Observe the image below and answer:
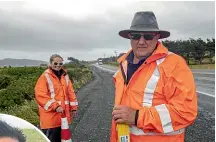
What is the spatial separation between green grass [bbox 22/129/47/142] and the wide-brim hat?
149 cm

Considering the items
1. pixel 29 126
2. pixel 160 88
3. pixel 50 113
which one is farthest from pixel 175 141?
pixel 50 113

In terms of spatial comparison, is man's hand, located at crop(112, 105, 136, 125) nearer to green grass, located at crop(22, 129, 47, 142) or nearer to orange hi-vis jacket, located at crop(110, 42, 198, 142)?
orange hi-vis jacket, located at crop(110, 42, 198, 142)

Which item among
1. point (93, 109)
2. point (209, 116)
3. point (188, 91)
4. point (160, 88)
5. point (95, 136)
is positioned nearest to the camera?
point (188, 91)

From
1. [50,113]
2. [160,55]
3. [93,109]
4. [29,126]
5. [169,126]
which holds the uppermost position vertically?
[160,55]

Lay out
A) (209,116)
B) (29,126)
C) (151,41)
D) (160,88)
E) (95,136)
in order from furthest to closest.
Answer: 1. (209,116)
2. (95,136)
3. (151,41)
4. (160,88)
5. (29,126)

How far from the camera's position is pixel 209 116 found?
1145 cm

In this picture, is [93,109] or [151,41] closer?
[151,41]

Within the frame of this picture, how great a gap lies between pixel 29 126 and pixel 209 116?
10.3 meters

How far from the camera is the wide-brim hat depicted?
3057mm

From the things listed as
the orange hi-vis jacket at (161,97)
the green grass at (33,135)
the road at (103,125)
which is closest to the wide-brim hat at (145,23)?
the orange hi-vis jacket at (161,97)

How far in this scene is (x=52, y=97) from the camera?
5.55m

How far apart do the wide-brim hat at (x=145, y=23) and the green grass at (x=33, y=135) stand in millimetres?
1489

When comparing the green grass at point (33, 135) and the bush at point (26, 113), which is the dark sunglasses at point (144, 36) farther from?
the bush at point (26, 113)

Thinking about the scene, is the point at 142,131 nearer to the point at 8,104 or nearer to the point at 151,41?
the point at 151,41
